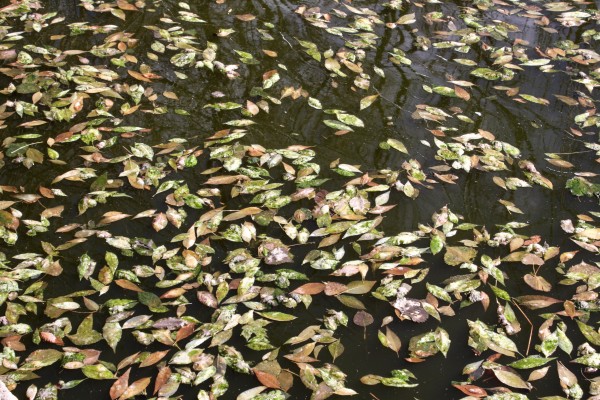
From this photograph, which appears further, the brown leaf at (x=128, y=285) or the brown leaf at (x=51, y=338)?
the brown leaf at (x=128, y=285)

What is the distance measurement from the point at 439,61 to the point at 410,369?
2.72 m

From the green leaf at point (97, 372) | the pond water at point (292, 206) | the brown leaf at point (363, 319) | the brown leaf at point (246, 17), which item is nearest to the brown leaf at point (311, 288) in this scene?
the pond water at point (292, 206)

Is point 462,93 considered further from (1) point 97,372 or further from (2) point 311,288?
(1) point 97,372

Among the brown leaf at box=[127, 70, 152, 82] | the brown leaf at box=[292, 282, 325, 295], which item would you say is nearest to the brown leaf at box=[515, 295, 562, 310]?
the brown leaf at box=[292, 282, 325, 295]

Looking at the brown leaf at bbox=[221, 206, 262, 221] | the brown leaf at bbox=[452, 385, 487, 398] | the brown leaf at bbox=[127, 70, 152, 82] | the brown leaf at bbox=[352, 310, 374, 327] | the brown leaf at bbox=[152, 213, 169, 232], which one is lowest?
the brown leaf at bbox=[452, 385, 487, 398]

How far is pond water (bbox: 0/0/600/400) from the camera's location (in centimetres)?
253

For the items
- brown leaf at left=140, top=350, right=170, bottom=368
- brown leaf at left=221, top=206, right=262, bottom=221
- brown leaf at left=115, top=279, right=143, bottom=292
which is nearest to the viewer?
brown leaf at left=140, top=350, right=170, bottom=368

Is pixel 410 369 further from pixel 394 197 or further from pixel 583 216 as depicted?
pixel 583 216

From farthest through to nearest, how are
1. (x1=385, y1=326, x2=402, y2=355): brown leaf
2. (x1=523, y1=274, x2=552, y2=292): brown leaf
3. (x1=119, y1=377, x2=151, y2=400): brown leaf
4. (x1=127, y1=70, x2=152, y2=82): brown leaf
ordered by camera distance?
(x1=127, y1=70, x2=152, y2=82): brown leaf, (x1=523, y1=274, x2=552, y2=292): brown leaf, (x1=385, y1=326, x2=402, y2=355): brown leaf, (x1=119, y1=377, x2=151, y2=400): brown leaf

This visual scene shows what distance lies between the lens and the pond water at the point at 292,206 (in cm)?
253

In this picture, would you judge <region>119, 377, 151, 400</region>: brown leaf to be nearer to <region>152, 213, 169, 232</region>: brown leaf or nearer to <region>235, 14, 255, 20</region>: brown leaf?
<region>152, 213, 169, 232</region>: brown leaf

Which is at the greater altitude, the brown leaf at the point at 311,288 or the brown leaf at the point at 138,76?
the brown leaf at the point at 138,76

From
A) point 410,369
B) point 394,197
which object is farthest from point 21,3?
point 410,369

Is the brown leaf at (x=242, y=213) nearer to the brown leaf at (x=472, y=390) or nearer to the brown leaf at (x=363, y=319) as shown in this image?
the brown leaf at (x=363, y=319)
